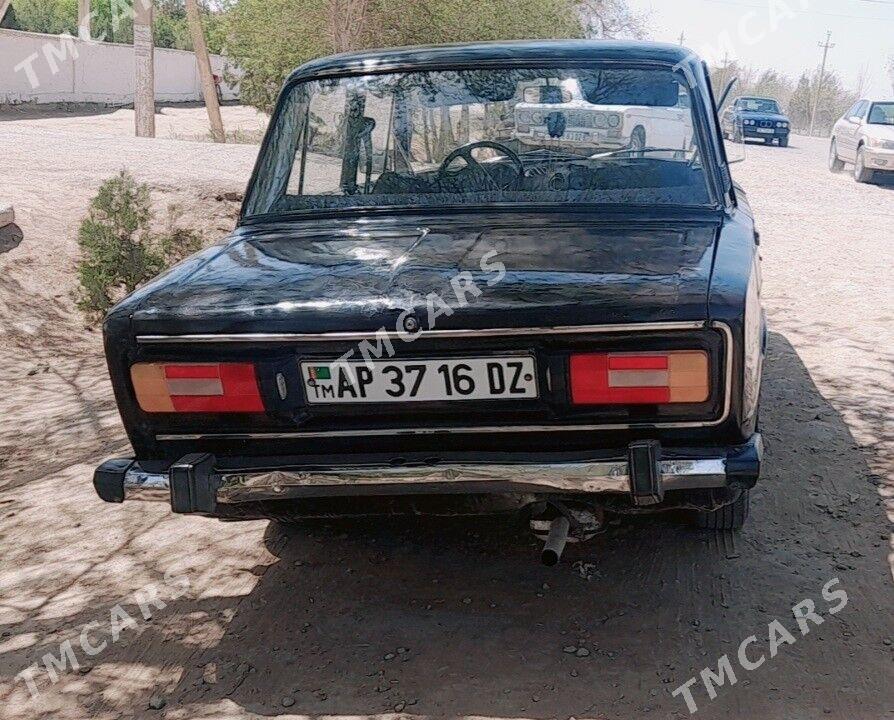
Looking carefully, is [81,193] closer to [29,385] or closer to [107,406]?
[29,385]

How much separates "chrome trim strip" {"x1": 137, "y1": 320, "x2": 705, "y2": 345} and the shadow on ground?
→ 975 mm

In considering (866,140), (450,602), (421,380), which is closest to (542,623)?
(450,602)

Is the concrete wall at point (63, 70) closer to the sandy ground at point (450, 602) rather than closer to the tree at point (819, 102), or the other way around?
the sandy ground at point (450, 602)

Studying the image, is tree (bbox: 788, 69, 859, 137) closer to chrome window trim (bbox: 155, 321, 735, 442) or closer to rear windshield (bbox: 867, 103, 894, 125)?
rear windshield (bbox: 867, 103, 894, 125)

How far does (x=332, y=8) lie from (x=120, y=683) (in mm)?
16795

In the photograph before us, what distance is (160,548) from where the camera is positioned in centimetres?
364

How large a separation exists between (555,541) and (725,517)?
40.4 inches

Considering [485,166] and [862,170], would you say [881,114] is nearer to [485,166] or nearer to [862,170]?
[862,170]

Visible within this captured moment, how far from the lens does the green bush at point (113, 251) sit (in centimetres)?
691

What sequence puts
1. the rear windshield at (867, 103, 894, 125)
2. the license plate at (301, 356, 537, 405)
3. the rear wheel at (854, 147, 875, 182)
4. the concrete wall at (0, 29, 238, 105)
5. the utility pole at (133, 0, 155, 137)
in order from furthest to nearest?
the concrete wall at (0, 29, 238, 105)
the utility pole at (133, 0, 155, 137)
the rear windshield at (867, 103, 894, 125)
the rear wheel at (854, 147, 875, 182)
the license plate at (301, 356, 537, 405)

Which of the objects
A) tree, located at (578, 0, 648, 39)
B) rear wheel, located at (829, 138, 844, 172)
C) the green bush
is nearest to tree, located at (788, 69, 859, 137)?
tree, located at (578, 0, 648, 39)

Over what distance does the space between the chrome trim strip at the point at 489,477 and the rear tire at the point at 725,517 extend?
3.01 feet

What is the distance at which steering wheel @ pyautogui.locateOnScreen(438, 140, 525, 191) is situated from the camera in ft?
11.2

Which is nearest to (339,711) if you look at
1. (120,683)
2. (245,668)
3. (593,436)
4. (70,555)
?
(245,668)
